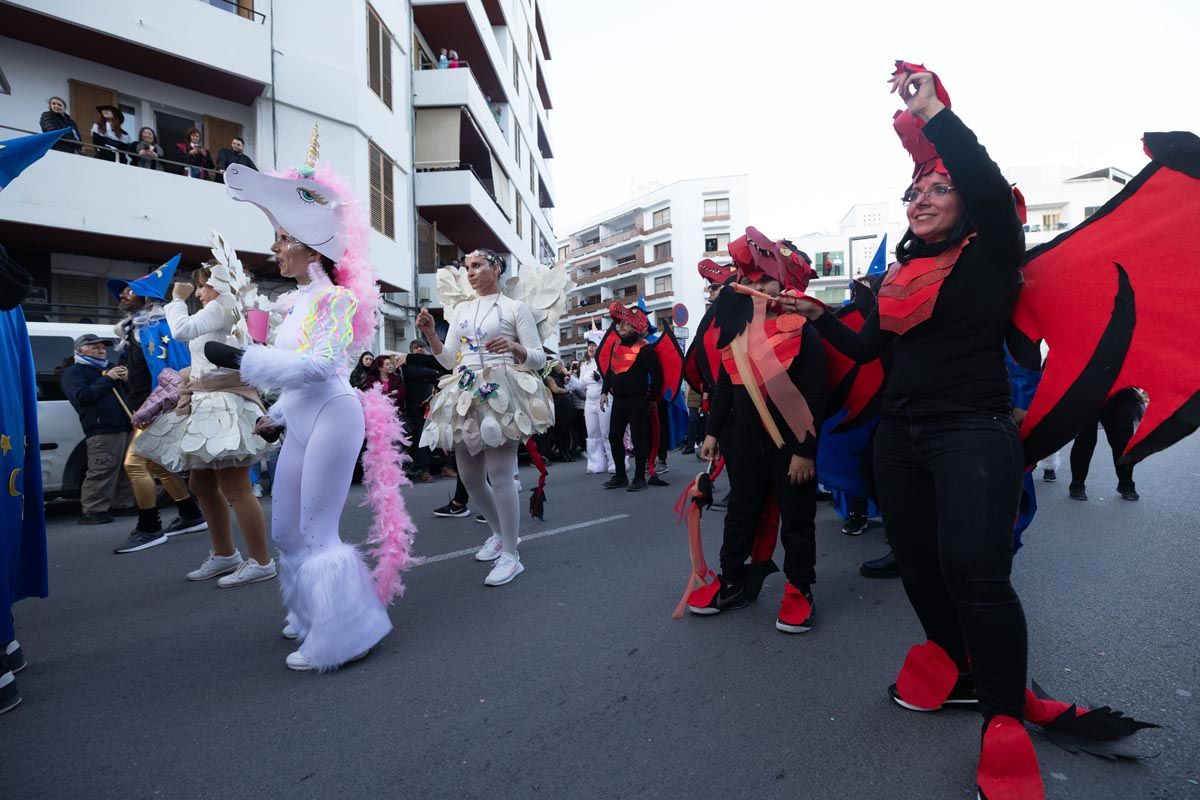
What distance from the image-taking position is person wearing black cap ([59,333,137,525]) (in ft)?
→ 20.1

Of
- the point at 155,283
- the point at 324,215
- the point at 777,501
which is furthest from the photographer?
the point at 155,283

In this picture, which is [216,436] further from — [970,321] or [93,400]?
[970,321]

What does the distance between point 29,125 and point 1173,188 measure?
14930 mm

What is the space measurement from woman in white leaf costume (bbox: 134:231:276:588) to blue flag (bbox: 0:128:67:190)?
106 cm

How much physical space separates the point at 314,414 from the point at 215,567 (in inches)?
88.9

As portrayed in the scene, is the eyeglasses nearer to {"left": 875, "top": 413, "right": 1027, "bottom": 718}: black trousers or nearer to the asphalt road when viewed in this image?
{"left": 875, "top": 413, "right": 1027, "bottom": 718}: black trousers

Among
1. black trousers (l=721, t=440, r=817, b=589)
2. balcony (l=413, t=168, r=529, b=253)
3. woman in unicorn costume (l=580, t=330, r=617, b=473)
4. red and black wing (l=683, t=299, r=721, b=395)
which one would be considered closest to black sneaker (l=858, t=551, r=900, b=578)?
black trousers (l=721, t=440, r=817, b=589)

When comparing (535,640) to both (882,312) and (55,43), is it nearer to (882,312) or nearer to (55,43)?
(882,312)

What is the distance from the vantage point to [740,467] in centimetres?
327

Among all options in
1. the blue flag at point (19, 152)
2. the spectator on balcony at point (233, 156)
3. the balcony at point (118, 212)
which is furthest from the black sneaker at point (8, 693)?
the spectator on balcony at point (233, 156)

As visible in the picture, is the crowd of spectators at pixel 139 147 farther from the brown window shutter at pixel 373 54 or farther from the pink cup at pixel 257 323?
the pink cup at pixel 257 323

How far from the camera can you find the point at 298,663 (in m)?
2.85

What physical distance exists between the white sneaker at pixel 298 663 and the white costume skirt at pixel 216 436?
1.58m

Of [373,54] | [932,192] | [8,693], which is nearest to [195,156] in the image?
[373,54]
